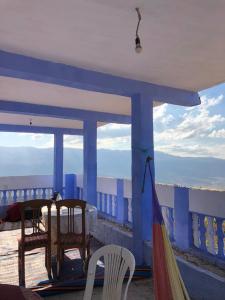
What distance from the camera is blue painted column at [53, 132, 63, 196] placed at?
8.18 meters

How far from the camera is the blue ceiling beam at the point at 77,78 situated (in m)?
2.91

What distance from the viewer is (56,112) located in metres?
5.49

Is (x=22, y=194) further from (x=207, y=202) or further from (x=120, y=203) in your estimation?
(x=207, y=202)

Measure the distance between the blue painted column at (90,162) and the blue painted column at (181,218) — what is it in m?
2.58

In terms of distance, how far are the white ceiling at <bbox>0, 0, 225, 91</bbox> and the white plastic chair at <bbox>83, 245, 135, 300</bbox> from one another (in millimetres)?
1857

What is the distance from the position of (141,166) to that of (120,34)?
1825 millimetres

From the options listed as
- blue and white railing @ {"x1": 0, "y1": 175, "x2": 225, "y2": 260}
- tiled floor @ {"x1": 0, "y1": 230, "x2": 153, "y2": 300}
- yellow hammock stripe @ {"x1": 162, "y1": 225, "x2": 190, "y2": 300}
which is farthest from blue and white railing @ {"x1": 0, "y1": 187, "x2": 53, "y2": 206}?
yellow hammock stripe @ {"x1": 162, "y1": 225, "x2": 190, "y2": 300}

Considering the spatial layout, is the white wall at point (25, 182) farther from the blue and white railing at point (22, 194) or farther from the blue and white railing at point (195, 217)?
the blue and white railing at point (195, 217)

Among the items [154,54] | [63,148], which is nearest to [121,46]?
[154,54]

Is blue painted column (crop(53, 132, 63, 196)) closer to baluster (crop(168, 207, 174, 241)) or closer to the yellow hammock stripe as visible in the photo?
baluster (crop(168, 207, 174, 241))

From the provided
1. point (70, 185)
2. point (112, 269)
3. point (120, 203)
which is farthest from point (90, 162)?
point (112, 269)

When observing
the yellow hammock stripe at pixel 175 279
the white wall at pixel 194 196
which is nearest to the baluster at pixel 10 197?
the white wall at pixel 194 196

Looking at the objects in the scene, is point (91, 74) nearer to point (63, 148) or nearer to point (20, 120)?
point (20, 120)

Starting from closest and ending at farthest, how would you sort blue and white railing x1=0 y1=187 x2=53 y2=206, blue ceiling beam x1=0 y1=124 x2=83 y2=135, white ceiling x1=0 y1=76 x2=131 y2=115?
white ceiling x1=0 y1=76 x2=131 y2=115, blue and white railing x1=0 y1=187 x2=53 y2=206, blue ceiling beam x1=0 y1=124 x2=83 y2=135
